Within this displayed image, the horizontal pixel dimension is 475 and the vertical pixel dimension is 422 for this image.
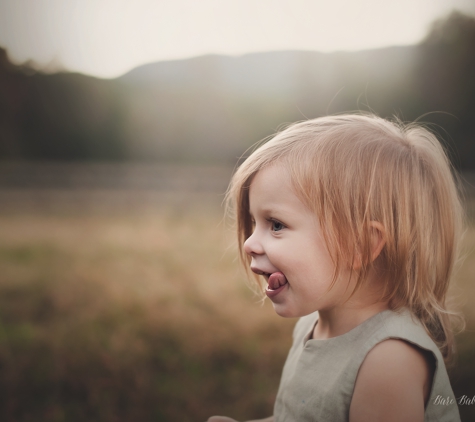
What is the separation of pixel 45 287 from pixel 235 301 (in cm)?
87

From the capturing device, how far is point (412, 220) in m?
0.68

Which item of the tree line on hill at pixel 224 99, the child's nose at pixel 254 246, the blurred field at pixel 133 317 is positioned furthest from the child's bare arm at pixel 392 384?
the tree line on hill at pixel 224 99

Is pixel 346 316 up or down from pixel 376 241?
down

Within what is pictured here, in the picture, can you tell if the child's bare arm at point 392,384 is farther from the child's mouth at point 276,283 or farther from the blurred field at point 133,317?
the blurred field at point 133,317

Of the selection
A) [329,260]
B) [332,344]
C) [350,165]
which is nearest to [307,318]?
[332,344]

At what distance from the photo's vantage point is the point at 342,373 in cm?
66

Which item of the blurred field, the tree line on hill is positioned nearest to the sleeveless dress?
the blurred field

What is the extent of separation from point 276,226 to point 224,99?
1219 mm

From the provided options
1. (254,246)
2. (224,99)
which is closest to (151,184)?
(224,99)

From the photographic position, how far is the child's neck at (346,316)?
0.72 meters

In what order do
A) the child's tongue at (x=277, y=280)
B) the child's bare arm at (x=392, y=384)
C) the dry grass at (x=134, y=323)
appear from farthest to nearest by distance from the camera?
the dry grass at (x=134, y=323) → the child's tongue at (x=277, y=280) → the child's bare arm at (x=392, y=384)

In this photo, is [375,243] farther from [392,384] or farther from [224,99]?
[224,99]

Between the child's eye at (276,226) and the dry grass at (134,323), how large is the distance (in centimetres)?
56

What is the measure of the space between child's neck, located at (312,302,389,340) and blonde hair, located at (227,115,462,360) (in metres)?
0.04
